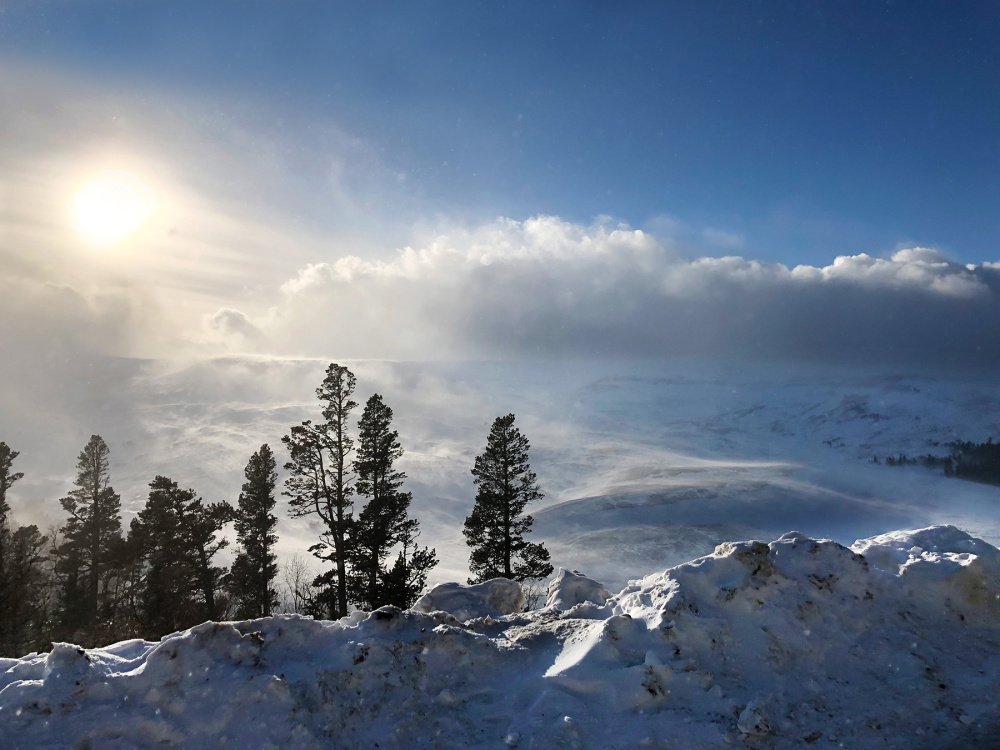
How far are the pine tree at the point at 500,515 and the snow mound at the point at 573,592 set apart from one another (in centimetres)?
1439

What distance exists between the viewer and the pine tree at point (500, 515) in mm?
27578

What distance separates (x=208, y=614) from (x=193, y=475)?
422 ft

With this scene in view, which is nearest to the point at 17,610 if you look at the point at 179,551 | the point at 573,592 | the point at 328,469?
the point at 179,551

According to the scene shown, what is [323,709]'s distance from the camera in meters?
6.79

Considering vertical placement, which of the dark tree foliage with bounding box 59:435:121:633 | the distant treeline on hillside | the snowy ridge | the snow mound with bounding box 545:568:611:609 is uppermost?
the snowy ridge

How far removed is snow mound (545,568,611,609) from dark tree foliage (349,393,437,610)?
13593 mm

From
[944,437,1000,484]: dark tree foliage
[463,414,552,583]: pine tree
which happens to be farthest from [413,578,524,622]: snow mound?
[944,437,1000,484]: dark tree foliage

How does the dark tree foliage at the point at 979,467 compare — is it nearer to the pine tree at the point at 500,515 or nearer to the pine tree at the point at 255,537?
the pine tree at the point at 500,515

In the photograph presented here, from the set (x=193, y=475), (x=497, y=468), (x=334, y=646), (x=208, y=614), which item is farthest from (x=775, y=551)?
(x=193, y=475)

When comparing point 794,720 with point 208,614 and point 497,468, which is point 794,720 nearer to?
point 497,468

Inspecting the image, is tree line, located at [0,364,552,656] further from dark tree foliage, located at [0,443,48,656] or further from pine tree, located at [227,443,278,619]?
dark tree foliage, located at [0,443,48,656]

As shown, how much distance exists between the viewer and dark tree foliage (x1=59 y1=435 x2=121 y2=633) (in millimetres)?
35594

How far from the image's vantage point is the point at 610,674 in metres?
7.26

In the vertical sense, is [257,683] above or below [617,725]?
above
